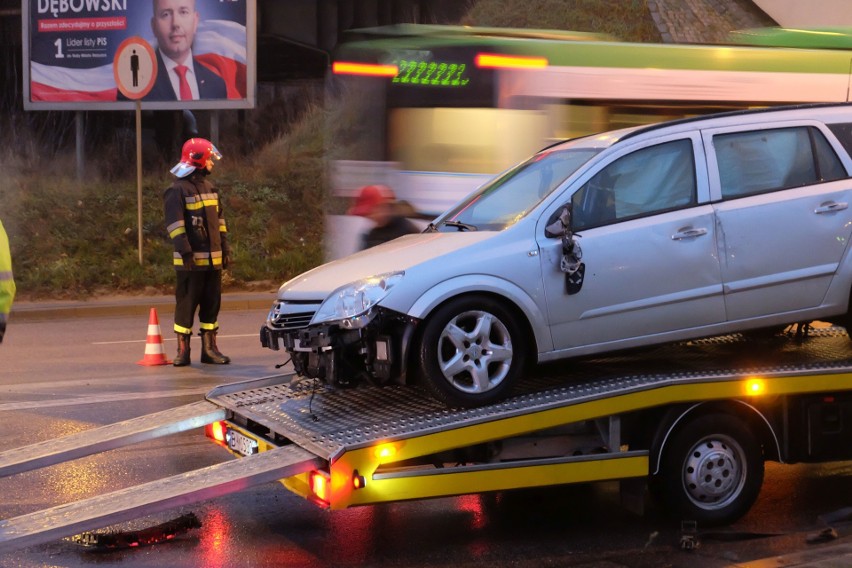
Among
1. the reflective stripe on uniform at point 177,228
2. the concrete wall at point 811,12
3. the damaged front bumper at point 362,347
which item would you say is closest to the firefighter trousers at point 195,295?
the reflective stripe on uniform at point 177,228

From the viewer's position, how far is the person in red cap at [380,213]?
12.9 m

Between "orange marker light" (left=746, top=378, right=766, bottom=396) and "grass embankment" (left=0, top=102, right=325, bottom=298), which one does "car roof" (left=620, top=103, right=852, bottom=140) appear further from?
"grass embankment" (left=0, top=102, right=325, bottom=298)

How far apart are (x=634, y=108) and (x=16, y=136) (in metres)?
15.5

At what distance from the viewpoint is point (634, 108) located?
12.7m

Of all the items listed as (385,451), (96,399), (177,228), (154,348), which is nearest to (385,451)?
(385,451)

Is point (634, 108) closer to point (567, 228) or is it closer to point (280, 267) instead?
point (567, 228)

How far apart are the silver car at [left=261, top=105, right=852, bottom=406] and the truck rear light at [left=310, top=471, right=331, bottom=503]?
29.1 inches

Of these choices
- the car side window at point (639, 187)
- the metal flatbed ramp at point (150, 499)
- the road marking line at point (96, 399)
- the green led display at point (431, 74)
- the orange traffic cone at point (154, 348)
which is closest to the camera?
the metal flatbed ramp at point (150, 499)

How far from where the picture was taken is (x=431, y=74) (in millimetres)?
13000

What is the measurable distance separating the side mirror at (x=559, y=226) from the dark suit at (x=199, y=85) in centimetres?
1644

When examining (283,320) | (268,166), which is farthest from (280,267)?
(283,320)

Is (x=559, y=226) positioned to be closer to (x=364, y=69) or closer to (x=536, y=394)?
(x=536, y=394)

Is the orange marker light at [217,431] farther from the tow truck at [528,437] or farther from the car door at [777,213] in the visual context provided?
the car door at [777,213]

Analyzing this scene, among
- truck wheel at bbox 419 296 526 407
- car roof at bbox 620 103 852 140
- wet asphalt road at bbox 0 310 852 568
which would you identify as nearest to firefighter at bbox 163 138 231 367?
wet asphalt road at bbox 0 310 852 568
